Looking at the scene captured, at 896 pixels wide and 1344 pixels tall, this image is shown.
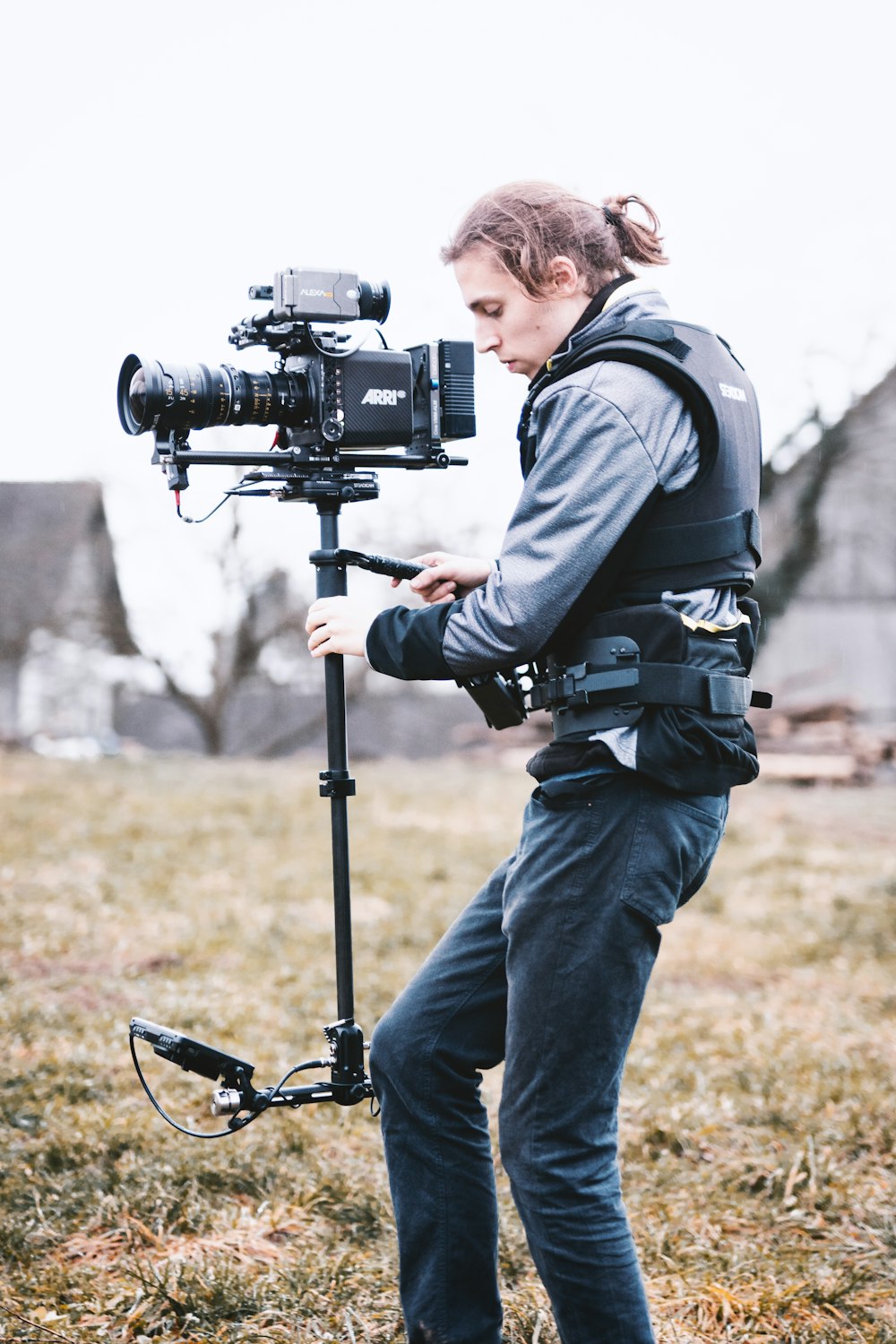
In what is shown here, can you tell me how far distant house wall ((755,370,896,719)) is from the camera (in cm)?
1864

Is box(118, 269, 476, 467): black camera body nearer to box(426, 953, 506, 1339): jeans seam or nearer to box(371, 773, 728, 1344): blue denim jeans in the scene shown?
box(371, 773, 728, 1344): blue denim jeans

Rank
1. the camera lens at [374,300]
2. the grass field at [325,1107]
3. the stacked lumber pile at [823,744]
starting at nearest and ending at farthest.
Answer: the camera lens at [374,300]
the grass field at [325,1107]
the stacked lumber pile at [823,744]

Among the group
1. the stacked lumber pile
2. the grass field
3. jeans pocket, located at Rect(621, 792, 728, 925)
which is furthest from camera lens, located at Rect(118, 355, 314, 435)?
the stacked lumber pile

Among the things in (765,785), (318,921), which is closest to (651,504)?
(318,921)

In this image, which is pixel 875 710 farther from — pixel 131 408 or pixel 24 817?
pixel 131 408

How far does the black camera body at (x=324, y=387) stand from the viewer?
8.69 feet

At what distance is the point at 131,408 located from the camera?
2691 mm

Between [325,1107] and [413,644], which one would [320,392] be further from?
[325,1107]

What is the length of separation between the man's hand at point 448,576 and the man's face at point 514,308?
402 mm

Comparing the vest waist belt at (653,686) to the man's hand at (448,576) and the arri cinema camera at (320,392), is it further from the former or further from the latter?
the arri cinema camera at (320,392)

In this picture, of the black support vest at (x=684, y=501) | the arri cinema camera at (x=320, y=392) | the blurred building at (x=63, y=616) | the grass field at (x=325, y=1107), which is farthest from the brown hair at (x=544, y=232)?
the blurred building at (x=63, y=616)

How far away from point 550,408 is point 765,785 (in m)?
13.1

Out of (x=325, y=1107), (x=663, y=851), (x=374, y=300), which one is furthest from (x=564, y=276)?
(x=325, y=1107)

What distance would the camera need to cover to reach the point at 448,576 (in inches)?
104
